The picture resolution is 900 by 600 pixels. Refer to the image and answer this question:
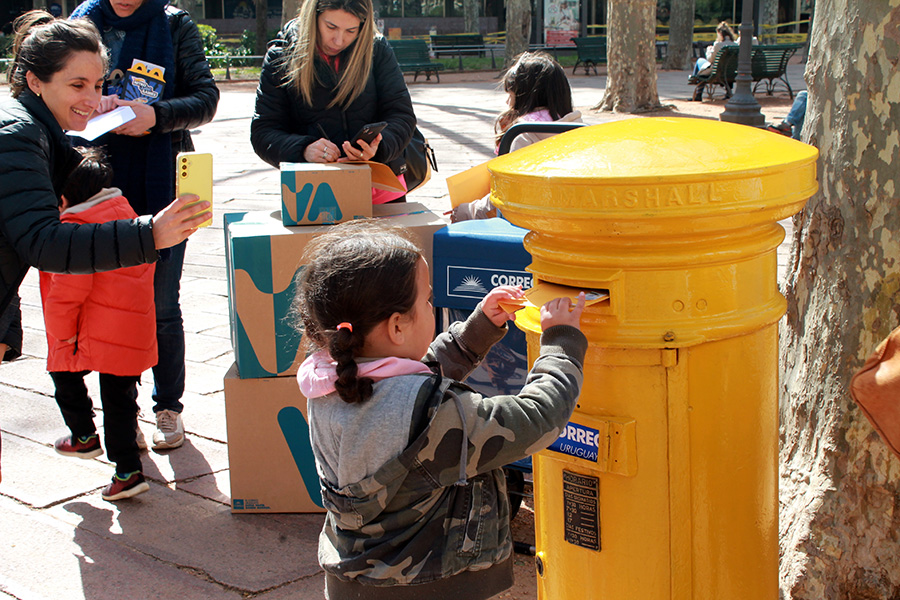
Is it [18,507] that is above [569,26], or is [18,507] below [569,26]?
below

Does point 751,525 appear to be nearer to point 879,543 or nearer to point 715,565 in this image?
point 715,565

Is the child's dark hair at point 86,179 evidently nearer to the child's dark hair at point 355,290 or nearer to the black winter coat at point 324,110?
the black winter coat at point 324,110

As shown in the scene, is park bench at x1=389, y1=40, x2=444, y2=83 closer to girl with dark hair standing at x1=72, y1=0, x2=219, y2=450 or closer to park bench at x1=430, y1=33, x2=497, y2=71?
park bench at x1=430, y1=33, x2=497, y2=71

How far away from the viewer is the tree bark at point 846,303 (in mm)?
2107

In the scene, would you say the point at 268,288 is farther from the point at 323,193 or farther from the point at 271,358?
the point at 323,193

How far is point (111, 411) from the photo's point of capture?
10.1 feet

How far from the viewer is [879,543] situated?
2.17 meters

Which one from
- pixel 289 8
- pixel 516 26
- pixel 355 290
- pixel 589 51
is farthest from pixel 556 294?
pixel 589 51

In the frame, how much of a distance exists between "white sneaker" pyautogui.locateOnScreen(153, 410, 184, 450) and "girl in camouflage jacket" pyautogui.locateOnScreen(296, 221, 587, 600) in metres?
2.00

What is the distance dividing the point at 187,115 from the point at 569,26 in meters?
28.1

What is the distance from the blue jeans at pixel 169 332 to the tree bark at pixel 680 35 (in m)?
22.8

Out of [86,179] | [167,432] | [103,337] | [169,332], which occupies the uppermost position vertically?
[86,179]

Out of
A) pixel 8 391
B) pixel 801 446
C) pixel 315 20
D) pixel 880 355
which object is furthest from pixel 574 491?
pixel 8 391

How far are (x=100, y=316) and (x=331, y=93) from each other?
116 centimetres
